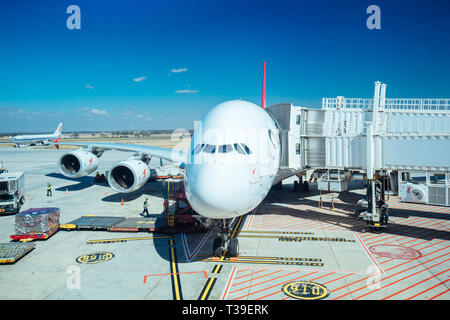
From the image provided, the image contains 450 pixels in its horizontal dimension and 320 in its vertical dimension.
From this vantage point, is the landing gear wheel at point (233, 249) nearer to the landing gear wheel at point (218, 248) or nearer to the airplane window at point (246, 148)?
the landing gear wheel at point (218, 248)

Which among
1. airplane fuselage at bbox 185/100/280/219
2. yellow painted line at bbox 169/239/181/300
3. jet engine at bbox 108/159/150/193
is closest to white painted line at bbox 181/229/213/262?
yellow painted line at bbox 169/239/181/300

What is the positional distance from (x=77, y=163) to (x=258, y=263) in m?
19.1

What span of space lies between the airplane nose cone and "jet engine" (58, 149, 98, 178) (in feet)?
60.1

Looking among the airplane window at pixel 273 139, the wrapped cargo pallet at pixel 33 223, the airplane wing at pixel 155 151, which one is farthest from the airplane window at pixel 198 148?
the airplane wing at pixel 155 151

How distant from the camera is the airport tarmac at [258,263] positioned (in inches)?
435

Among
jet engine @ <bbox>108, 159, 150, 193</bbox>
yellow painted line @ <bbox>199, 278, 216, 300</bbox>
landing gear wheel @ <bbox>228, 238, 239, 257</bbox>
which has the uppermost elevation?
jet engine @ <bbox>108, 159, 150, 193</bbox>

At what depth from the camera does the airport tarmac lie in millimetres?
11039

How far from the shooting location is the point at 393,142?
16250mm

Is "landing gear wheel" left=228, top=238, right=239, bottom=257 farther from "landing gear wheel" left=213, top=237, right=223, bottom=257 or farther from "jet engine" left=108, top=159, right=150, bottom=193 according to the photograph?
"jet engine" left=108, top=159, right=150, bottom=193

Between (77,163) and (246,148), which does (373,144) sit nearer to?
(246,148)

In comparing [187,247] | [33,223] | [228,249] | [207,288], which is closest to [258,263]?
[228,249]
